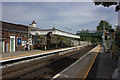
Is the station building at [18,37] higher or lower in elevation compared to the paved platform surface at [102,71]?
higher

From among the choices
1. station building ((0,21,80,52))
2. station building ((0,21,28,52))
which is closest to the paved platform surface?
station building ((0,21,80,52))

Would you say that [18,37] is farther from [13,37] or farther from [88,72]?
[88,72]

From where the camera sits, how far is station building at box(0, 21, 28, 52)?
18.2m

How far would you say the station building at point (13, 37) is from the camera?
59.6 ft

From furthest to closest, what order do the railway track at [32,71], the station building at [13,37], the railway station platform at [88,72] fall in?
the station building at [13,37] < the railway track at [32,71] < the railway station platform at [88,72]

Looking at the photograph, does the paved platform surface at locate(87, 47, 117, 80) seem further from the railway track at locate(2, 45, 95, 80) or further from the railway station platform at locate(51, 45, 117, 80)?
the railway track at locate(2, 45, 95, 80)

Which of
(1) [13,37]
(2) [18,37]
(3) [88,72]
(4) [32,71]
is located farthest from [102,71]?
(2) [18,37]

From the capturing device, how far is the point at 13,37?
20.2 m

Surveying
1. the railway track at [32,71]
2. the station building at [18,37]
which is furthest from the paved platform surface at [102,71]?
the station building at [18,37]

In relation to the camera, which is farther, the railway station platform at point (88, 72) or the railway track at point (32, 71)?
the railway track at point (32, 71)

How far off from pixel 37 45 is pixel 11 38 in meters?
8.53

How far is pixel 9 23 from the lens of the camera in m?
19.7

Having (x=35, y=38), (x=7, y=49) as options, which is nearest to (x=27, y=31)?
(x=35, y=38)

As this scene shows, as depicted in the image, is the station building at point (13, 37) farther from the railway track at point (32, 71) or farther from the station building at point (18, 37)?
the railway track at point (32, 71)
